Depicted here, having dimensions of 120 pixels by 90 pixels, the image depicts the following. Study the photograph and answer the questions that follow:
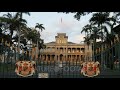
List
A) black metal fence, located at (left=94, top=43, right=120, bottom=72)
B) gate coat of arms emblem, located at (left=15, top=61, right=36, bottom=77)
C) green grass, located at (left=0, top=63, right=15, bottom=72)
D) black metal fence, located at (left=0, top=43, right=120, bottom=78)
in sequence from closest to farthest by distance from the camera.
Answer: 1. gate coat of arms emblem, located at (left=15, top=61, right=36, bottom=77)
2. black metal fence, located at (left=0, top=43, right=120, bottom=78)
3. green grass, located at (left=0, top=63, right=15, bottom=72)
4. black metal fence, located at (left=94, top=43, right=120, bottom=72)

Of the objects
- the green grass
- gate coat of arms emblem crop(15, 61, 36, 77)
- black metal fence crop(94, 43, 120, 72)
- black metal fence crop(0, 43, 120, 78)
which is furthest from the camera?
black metal fence crop(94, 43, 120, 72)

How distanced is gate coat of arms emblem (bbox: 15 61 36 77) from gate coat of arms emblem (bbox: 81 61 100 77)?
6.59 feet

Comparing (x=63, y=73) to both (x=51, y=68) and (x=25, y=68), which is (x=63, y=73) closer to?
(x=51, y=68)

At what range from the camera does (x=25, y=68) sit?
11.5 meters

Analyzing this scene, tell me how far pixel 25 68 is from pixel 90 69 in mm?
2551

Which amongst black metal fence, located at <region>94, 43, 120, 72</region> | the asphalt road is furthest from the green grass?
black metal fence, located at <region>94, 43, 120, 72</region>

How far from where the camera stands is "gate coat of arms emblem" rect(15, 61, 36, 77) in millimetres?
11350

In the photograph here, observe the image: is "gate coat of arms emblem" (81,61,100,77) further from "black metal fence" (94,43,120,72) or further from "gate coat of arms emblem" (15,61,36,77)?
"gate coat of arms emblem" (15,61,36,77)

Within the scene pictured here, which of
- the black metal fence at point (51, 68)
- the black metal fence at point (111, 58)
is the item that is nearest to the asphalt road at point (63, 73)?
the black metal fence at point (51, 68)

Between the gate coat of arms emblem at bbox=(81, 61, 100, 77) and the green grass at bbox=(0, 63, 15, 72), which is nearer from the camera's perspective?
the gate coat of arms emblem at bbox=(81, 61, 100, 77)

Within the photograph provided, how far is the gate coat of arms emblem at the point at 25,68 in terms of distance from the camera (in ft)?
37.2
